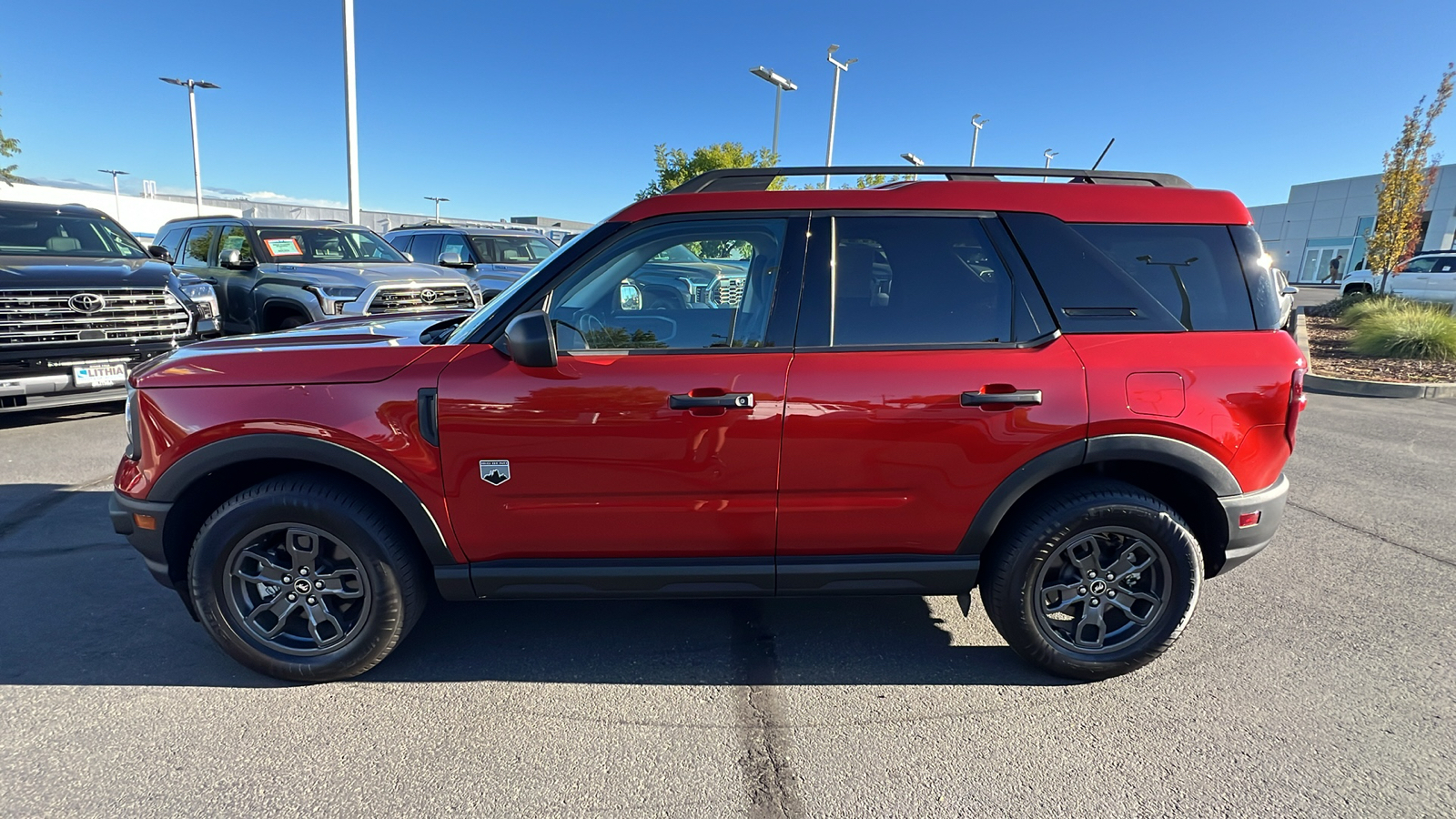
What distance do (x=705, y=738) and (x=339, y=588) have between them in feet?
4.87

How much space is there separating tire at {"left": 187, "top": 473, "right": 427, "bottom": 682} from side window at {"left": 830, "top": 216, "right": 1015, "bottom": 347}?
6.12 feet

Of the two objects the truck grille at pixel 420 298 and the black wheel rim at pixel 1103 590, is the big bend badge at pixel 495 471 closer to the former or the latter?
the black wheel rim at pixel 1103 590

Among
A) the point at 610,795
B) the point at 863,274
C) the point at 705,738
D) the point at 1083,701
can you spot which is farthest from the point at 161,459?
the point at 1083,701

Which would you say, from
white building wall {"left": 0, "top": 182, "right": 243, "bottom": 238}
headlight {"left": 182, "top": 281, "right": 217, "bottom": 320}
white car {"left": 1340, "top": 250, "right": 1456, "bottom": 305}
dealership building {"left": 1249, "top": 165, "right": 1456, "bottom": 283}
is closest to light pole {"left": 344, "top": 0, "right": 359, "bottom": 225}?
headlight {"left": 182, "top": 281, "right": 217, "bottom": 320}

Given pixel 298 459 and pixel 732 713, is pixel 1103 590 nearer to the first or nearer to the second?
pixel 732 713

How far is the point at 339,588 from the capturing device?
2.76 metres

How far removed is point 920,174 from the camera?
119 inches

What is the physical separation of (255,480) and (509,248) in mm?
9876

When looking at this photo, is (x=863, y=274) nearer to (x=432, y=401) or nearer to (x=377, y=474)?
(x=432, y=401)

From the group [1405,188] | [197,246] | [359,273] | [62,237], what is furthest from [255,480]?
[1405,188]

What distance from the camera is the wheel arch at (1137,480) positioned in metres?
2.64

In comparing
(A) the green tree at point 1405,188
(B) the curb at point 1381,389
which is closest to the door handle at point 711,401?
(B) the curb at point 1381,389

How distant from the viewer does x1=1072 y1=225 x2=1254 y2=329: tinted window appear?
9.02 ft

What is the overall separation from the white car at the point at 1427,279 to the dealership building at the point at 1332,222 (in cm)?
2223
